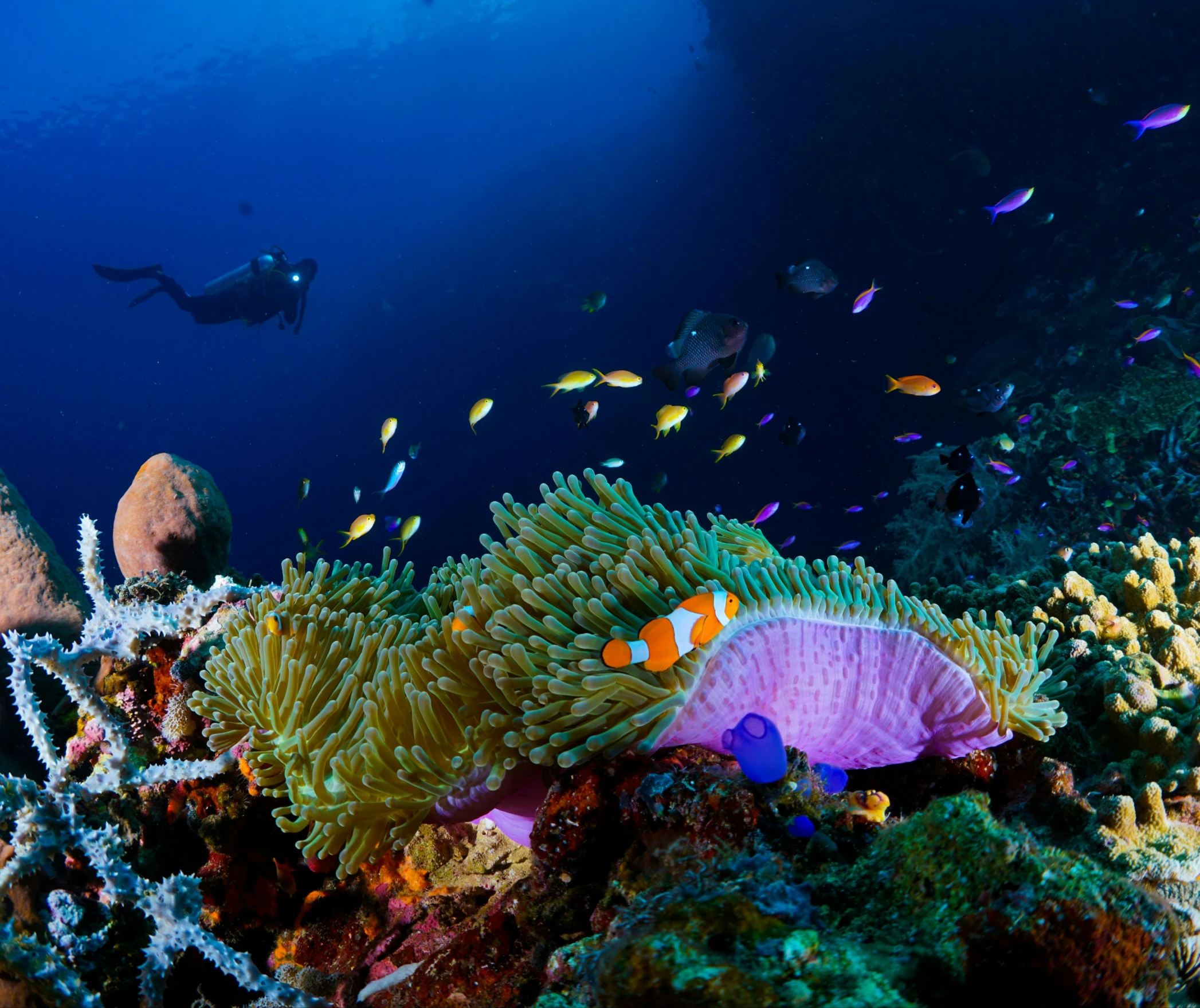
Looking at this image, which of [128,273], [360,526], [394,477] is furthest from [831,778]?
[128,273]

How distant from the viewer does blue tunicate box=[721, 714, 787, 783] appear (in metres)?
1.55

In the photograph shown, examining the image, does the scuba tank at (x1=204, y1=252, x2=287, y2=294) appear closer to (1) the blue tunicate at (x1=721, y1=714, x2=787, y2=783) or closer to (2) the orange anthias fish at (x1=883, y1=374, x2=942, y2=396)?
(2) the orange anthias fish at (x1=883, y1=374, x2=942, y2=396)

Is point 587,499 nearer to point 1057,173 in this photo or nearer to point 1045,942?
point 1045,942

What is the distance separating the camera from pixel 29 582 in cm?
499

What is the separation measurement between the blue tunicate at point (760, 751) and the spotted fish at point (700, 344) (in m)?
4.20

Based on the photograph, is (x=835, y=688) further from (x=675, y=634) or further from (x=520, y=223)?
(x=520, y=223)

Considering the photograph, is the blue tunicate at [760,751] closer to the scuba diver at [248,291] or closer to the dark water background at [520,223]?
the dark water background at [520,223]

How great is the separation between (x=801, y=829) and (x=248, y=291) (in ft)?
63.6

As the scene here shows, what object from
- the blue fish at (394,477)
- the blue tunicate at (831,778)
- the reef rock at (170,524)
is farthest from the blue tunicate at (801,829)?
the blue fish at (394,477)

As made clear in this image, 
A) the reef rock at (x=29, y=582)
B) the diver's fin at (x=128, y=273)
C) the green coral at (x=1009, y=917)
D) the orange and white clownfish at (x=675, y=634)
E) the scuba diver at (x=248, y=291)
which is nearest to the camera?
the green coral at (x=1009, y=917)

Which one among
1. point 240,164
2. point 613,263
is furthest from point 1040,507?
point 240,164

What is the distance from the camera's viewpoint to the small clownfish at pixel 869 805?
1785 millimetres

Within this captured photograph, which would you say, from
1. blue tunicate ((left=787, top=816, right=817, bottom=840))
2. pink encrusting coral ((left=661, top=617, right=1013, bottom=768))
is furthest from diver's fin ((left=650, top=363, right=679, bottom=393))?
blue tunicate ((left=787, top=816, right=817, bottom=840))

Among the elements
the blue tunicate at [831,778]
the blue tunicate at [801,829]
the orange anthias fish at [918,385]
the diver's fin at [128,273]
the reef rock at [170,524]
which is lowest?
the orange anthias fish at [918,385]
